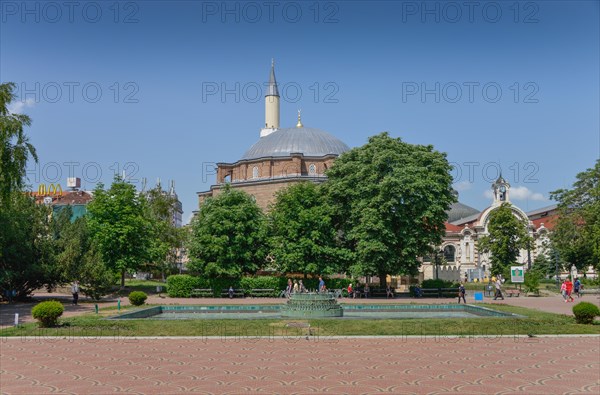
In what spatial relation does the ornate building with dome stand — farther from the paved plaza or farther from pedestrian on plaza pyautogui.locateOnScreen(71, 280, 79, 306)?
the paved plaza

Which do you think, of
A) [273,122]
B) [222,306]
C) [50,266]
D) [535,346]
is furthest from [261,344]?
[273,122]

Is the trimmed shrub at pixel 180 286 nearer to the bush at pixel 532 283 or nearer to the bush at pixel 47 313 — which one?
the bush at pixel 47 313

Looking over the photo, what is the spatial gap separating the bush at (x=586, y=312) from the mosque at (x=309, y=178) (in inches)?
1522

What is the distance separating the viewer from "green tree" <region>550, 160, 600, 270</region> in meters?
45.9

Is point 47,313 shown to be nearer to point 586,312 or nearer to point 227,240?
point 586,312

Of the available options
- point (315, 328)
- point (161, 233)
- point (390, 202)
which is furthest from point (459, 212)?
point (315, 328)

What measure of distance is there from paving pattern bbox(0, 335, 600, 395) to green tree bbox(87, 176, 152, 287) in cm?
2425

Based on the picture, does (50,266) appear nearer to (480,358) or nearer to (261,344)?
(261,344)

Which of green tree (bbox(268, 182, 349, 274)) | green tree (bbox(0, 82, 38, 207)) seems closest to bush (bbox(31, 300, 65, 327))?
green tree (bbox(0, 82, 38, 207))

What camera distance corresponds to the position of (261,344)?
50.8ft

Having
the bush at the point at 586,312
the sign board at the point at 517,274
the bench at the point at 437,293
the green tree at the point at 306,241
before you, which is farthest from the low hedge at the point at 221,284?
the bush at the point at 586,312

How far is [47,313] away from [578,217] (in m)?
42.7

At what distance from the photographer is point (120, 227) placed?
40500mm

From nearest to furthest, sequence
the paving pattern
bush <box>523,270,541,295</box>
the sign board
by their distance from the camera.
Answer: the paving pattern
bush <box>523,270,541,295</box>
the sign board
